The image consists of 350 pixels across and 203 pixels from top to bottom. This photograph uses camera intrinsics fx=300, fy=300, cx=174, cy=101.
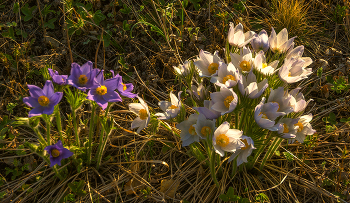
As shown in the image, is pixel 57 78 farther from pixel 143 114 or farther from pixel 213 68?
pixel 213 68

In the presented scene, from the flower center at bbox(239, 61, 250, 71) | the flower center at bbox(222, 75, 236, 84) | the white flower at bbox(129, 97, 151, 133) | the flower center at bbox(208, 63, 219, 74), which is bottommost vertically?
the white flower at bbox(129, 97, 151, 133)

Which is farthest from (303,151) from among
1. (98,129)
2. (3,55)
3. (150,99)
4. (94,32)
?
(3,55)

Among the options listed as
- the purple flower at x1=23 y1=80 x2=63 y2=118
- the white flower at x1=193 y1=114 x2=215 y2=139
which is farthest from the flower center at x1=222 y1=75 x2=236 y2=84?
the purple flower at x1=23 y1=80 x2=63 y2=118

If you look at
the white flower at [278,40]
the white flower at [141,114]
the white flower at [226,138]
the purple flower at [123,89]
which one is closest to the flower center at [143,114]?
the white flower at [141,114]

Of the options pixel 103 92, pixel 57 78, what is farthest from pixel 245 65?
pixel 57 78

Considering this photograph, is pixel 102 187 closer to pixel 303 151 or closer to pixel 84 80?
pixel 84 80

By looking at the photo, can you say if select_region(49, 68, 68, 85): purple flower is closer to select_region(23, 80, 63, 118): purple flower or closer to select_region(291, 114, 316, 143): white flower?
select_region(23, 80, 63, 118): purple flower
